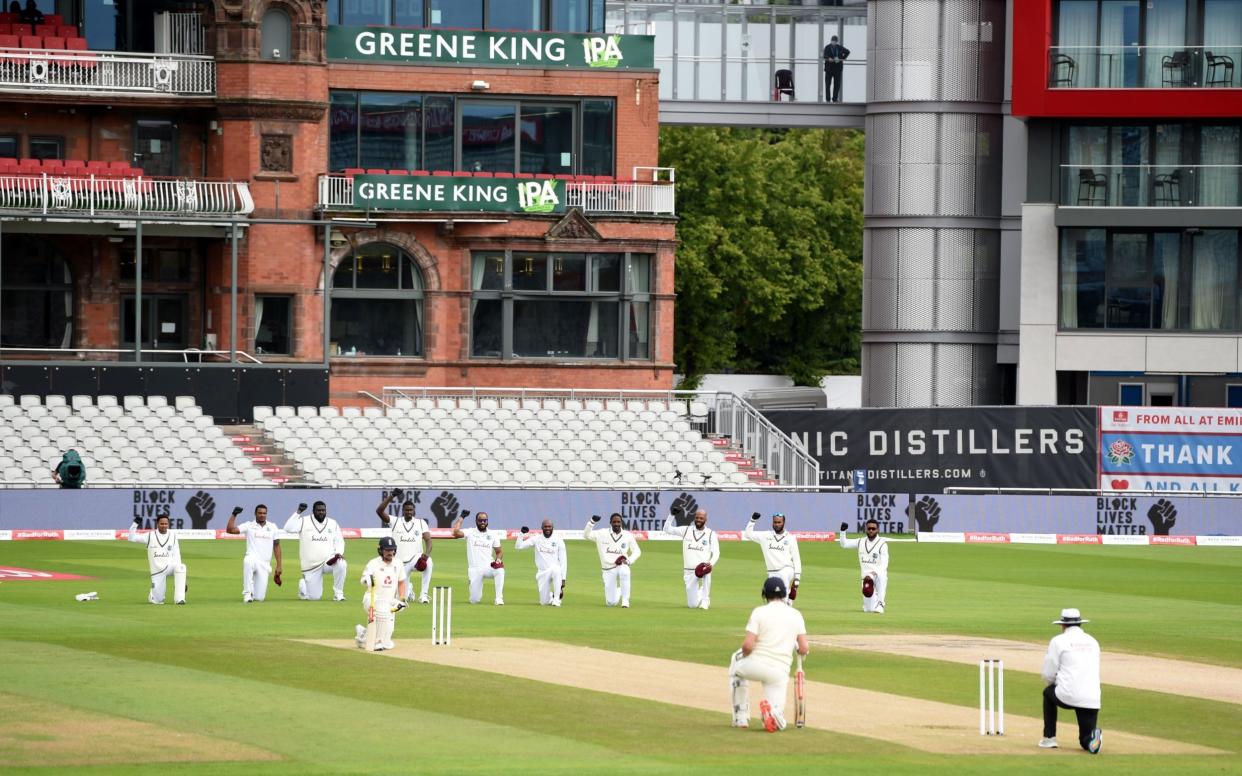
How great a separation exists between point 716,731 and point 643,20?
147 ft

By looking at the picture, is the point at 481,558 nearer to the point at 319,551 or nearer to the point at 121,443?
the point at 319,551

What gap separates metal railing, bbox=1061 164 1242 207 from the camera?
53.8 m

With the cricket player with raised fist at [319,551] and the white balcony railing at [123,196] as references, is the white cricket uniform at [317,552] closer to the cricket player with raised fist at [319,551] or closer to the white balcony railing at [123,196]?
the cricket player with raised fist at [319,551]

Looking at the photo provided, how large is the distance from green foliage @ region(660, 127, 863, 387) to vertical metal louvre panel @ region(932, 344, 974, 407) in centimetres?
1690

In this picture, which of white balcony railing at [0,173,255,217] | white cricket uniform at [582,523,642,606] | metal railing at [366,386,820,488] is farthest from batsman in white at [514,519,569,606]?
white balcony railing at [0,173,255,217]

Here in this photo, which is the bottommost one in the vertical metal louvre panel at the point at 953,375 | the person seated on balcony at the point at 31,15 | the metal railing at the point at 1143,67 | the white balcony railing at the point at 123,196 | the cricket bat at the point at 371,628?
the cricket bat at the point at 371,628

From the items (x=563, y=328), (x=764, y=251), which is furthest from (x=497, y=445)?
(x=764, y=251)

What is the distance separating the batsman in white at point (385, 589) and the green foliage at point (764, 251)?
4965 cm

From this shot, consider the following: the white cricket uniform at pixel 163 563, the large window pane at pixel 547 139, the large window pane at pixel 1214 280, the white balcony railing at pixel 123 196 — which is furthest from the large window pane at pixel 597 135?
the white cricket uniform at pixel 163 563

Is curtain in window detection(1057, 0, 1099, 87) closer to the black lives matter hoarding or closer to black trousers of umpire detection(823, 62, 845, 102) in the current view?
black trousers of umpire detection(823, 62, 845, 102)

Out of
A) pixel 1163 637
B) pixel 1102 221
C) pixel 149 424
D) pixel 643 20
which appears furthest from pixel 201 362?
pixel 1163 637

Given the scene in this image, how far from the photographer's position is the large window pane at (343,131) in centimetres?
5266

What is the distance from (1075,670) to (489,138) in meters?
38.2

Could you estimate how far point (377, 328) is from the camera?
53.4m
